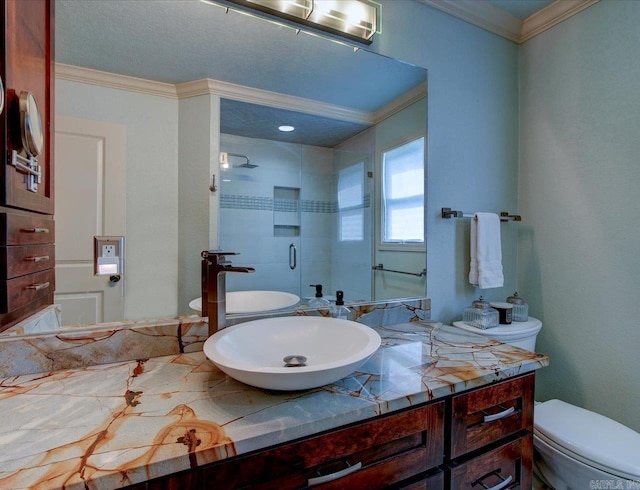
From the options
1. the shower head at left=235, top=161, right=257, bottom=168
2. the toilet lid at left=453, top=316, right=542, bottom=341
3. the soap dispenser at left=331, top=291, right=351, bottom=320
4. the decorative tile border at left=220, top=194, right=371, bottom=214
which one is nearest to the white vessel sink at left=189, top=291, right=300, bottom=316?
the soap dispenser at left=331, top=291, right=351, bottom=320

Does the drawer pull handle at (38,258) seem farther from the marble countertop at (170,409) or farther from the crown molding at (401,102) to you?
the crown molding at (401,102)

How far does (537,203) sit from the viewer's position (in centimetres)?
177

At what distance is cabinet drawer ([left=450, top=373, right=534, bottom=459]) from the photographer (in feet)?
2.91

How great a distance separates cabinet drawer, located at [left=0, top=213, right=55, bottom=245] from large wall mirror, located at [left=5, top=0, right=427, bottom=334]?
0.04 meters

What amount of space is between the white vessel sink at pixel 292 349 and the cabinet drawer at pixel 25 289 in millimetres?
Answer: 494

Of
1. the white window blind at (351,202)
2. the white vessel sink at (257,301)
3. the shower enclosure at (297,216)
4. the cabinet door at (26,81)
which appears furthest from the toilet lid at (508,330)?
the cabinet door at (26,81)

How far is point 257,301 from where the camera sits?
1.26 metres

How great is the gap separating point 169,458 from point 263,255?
30.9 inches

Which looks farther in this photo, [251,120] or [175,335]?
[251,120]

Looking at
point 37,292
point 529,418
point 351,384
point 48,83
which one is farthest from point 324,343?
point 48,83

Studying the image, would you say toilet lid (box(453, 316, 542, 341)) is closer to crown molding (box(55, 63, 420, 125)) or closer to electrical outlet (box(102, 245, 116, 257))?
crown molding (box(55, 63, 420, 125))

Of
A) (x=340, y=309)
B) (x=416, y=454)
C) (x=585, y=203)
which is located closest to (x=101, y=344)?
(x=340, y=309)

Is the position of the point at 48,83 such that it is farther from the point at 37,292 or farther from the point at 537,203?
the point at 537,203

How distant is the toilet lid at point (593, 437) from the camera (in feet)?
3.57
